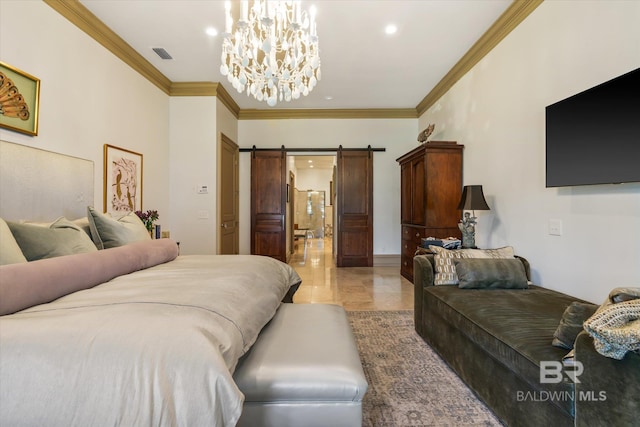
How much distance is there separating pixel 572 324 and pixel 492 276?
3.37ft

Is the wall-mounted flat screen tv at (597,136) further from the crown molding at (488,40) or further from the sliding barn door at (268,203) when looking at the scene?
the sliding barn door at (268,203)

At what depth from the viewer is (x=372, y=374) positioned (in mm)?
2010

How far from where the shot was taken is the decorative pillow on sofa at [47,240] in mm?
1683

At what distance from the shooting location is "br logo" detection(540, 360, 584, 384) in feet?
3.73

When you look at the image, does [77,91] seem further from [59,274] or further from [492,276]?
[492,276]

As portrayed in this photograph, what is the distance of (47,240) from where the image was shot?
1.74 meters

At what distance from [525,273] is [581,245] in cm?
43

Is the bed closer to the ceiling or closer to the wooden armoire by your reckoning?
the ceiling

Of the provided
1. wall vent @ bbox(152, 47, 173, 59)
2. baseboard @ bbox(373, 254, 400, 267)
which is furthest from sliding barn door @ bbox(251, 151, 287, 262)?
wall vent @ bbox(152, 47, 173, 59)

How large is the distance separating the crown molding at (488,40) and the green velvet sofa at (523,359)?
2366 mm

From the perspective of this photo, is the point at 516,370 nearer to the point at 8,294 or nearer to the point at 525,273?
the point at 525,273

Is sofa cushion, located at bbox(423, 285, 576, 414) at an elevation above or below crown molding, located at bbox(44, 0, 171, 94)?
below

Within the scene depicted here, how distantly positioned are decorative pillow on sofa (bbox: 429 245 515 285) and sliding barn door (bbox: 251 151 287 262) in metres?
3.76

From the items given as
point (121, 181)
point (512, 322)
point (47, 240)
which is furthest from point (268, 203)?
point (512, 322)
